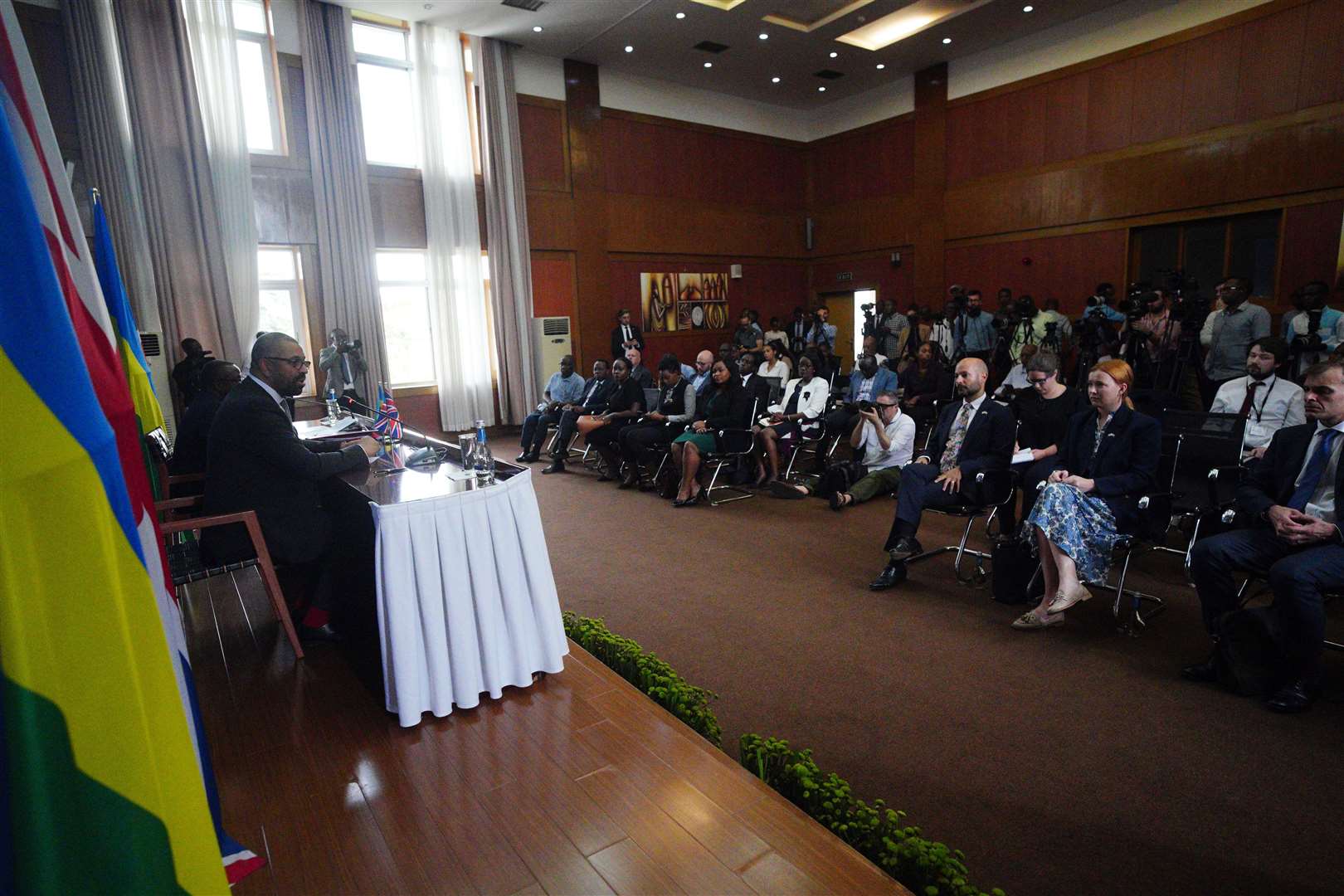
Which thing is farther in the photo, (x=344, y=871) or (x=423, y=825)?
(x=423, y=825)

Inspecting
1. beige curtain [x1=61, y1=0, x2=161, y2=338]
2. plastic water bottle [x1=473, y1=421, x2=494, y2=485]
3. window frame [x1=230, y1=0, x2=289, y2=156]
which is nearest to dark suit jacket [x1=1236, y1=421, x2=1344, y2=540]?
plastic water bottle [x1=473, y1=421, x2=494, y2=485]

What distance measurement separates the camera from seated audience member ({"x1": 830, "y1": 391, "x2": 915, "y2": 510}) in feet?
18.5

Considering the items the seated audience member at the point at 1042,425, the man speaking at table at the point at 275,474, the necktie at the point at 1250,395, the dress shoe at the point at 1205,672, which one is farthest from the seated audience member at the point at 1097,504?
the man speaking at table at the point at 275,474

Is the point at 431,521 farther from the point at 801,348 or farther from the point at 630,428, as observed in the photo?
the point at 801,348

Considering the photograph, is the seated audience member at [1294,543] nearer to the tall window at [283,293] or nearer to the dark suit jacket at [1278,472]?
the dark suit jacket at [1278,472]

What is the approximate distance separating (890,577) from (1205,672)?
1465 millimetres

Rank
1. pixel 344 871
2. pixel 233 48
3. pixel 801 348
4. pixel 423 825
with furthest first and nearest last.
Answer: pixel 801 348, pixel 233 48, pixel 423 825, pixel 344 871

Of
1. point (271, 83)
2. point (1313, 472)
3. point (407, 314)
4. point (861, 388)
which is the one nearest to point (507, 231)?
point (407, 314)

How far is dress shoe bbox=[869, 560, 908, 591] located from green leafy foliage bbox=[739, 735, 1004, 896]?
6.17 feet

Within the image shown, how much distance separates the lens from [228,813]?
2.06 m

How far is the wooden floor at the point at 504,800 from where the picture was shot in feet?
5.80

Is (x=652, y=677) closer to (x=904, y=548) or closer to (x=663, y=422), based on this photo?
(x=904, y=548)

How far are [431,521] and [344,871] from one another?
1.04 metres

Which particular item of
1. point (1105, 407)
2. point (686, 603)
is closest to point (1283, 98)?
point (1105, 407)
